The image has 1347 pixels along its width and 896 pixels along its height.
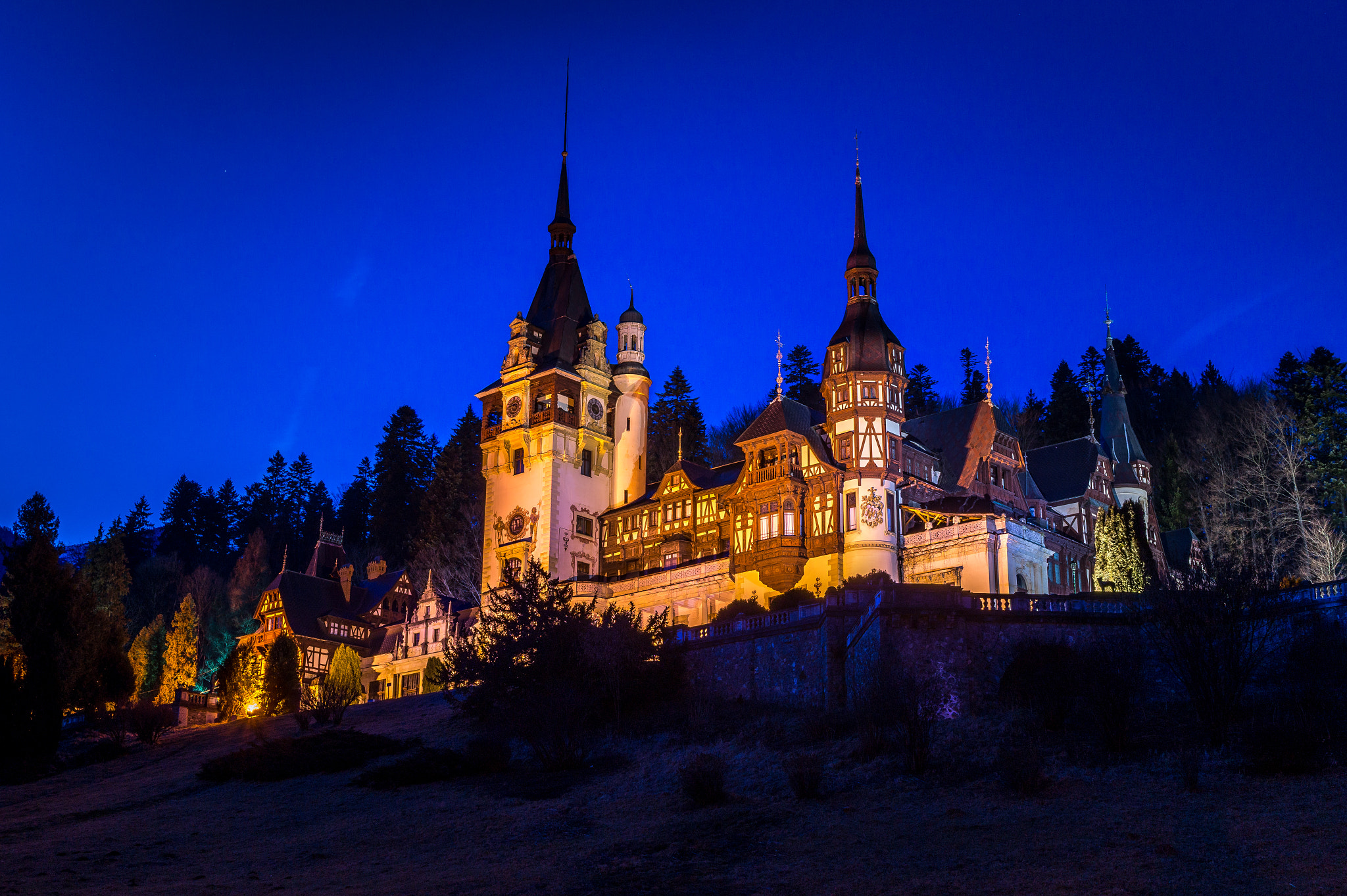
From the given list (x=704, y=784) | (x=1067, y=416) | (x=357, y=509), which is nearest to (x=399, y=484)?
(x=357, y=509)

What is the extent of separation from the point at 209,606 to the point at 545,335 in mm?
36516

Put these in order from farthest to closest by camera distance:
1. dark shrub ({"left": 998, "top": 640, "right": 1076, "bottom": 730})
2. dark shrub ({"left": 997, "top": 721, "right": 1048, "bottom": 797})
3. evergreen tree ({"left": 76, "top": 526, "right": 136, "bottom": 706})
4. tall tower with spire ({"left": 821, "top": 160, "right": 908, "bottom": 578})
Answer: tall tower with spire ({"left": 821, "top": 160, "right": 908, "bottom": 578}), evergreen tree ({"left": 76, "top": 526, "right": 136, "bottom": 706}), dark shrub ({"left": 998, "top": 640, "right": 1076, "bottom": 730}), dark shrub ({"left": 997, "top": 721, "right": 1048, "bottom": 797})

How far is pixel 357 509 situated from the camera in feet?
377

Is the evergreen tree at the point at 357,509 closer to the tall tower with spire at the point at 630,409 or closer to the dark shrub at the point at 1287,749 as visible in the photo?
the tall tower with spire at the point at 630,409

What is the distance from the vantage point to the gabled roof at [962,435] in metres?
61.1

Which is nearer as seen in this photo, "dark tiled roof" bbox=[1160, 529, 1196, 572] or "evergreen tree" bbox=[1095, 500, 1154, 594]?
"evergreen tree" bbox=[1095, 500, 1154, 594]

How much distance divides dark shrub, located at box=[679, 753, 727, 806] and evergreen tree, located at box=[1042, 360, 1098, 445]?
55.4 meters

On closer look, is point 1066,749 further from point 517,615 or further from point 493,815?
point 517,615

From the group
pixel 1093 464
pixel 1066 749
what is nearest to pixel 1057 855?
pixel 1066 749

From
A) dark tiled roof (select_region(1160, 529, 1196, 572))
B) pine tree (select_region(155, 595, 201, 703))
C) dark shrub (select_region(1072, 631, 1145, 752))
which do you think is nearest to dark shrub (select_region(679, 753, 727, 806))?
dark shrub (select_region(1072, 631, 1145, 752))

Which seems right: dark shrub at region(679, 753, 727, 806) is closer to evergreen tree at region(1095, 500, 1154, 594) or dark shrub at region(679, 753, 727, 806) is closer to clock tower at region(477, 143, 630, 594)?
evergreen tree at region(1095, 500, 1154, 594)

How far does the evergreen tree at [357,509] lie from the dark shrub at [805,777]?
7775 centimetres

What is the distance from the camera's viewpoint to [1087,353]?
97812 mm

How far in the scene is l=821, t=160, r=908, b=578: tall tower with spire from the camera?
57.5 metres
